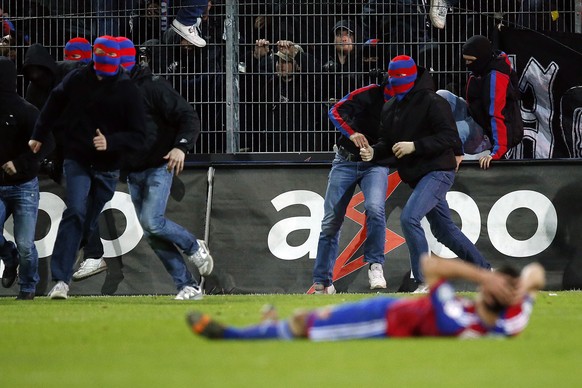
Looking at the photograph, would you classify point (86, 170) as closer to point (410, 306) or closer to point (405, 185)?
point (405, 185)

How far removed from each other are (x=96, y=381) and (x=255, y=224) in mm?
8553

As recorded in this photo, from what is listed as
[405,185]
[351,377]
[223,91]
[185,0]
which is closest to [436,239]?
[405,185]

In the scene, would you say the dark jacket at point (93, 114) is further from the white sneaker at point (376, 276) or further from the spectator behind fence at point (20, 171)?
the white sneaker at point (376, 276)

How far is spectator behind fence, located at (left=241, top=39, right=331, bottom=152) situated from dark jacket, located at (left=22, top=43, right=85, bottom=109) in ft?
6.97

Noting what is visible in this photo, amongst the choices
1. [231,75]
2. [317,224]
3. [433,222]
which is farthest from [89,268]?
[433,222]

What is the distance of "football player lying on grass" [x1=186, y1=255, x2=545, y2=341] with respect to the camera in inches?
262

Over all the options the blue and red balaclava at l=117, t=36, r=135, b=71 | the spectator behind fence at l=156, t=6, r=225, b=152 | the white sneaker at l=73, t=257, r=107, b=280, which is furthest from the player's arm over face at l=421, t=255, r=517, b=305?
the spectator behind fence at l=156, t=6, r=225, b=152

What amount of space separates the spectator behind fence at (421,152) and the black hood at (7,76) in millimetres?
3706

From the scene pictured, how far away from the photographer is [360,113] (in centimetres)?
1395

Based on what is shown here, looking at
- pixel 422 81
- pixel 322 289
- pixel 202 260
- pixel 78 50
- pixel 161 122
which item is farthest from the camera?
pixel 78 50

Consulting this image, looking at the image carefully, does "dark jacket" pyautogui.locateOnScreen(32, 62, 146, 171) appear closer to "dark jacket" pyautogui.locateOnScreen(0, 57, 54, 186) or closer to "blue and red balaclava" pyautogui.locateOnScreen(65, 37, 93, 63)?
"dark jacket" pyautogui.locateOnScreen(0, 57, 54, 186)

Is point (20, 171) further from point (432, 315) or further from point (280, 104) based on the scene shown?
point (432, 315)

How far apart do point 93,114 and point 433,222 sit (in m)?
3.75

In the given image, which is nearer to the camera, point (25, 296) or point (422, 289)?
point (25, 296)
